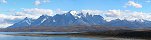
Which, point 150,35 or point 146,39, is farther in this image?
point 150,35

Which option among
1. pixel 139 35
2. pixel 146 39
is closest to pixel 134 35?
pixel 139 35

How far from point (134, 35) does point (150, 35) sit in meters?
11.1

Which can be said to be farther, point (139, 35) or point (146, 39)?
point (139, 35)

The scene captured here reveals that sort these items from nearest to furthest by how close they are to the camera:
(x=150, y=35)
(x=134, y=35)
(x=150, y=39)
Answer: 1. (x=150, y=39)
2. (x=150, y=35)
3. (x=134, y=35)

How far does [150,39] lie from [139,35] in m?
19.6

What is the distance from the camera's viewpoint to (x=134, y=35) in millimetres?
129375

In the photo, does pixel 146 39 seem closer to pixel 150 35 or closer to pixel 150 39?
pixel 150 39

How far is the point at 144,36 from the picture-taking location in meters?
122

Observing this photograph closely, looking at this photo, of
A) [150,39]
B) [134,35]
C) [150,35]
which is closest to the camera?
[150,39]

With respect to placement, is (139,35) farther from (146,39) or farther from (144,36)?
(146,39)

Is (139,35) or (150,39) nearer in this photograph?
(150,39)

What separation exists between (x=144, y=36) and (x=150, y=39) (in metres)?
15.5

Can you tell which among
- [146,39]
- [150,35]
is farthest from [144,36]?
[146,39]

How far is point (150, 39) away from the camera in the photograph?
106625 mm
